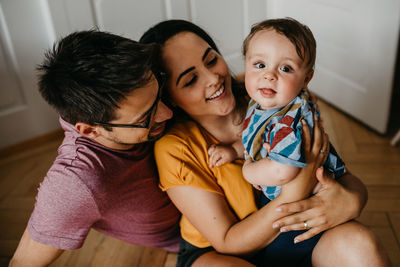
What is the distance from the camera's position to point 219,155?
109 cm

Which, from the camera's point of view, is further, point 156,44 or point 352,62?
point 352,62

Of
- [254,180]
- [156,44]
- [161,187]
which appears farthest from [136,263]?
[156,44]

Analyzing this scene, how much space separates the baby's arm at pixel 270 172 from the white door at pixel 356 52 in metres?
1.34

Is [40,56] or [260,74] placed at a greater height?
[260,74]

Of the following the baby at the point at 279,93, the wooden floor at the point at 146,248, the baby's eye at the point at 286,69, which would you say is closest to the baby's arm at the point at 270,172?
the baby at the point at 279,93

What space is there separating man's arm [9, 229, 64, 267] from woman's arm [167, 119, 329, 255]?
359 mm

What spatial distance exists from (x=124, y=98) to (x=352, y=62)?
172 centimetres

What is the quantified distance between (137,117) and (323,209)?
0.56m

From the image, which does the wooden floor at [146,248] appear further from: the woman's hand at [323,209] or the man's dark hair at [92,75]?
the man's dark hair at [92,75]

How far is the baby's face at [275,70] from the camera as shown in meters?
0.92

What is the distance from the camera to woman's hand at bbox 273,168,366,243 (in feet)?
3.27

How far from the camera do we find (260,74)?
3.14 ft

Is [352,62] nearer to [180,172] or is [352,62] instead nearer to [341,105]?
[341,105]

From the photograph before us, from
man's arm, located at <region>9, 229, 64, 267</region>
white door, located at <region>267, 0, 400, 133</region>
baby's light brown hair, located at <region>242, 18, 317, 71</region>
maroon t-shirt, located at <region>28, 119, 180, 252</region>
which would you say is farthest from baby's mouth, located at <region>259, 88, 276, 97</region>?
white door, located at <region>267, 0, 400, 133</region>
